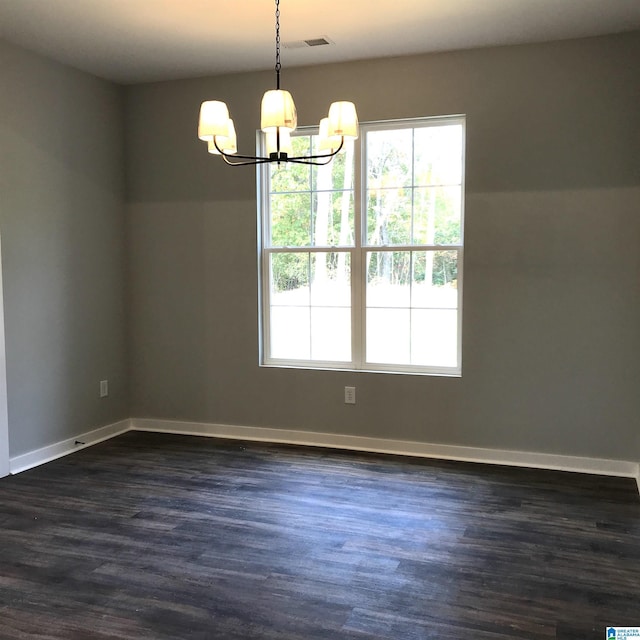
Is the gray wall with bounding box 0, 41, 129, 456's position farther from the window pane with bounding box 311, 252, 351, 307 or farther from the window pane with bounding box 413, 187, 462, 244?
the window pane with bounding box 413, 187, 462, 244

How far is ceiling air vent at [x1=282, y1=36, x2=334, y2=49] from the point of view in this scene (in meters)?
3.93

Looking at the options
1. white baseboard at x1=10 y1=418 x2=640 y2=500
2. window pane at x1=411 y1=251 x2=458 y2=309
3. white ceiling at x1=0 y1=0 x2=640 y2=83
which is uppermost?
white ceiling at x1=0 y1=0 x2=640 y2=83

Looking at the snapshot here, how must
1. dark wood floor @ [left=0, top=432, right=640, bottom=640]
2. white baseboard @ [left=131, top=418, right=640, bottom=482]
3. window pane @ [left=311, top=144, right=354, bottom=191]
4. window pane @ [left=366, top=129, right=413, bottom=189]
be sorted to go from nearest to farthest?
dark wood floor @ [left=0, top=432, right=640, bottom=640], white baseboard @ [left=131, top=418, right=640, bottom=482], window pane @ [left=366, top=129, right=413, bottom=189], window pane @ [left=311, top=144, right=354, bottom=191]

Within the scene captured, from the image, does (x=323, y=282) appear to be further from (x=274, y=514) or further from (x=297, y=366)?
(x=274, y=514)

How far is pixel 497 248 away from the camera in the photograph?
4184 mm

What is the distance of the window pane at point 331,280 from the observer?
4.62 m

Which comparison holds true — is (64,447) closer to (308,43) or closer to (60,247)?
(60,247)

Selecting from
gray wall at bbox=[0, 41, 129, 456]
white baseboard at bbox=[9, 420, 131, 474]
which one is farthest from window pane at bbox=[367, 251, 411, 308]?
white baseboard at bbox=[9, 420, 131, 474]

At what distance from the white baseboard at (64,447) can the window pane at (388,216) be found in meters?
2.44

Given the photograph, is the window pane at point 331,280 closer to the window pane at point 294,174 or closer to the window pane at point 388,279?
the window pane at point 388,279

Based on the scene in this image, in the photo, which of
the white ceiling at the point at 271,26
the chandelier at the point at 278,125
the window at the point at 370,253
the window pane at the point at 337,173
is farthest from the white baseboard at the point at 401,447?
the white ceiling at the point at 271,26

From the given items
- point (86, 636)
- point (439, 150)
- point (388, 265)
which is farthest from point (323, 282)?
point (86, 636)

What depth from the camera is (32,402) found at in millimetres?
4262

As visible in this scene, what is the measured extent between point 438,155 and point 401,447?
2019 millimetres
